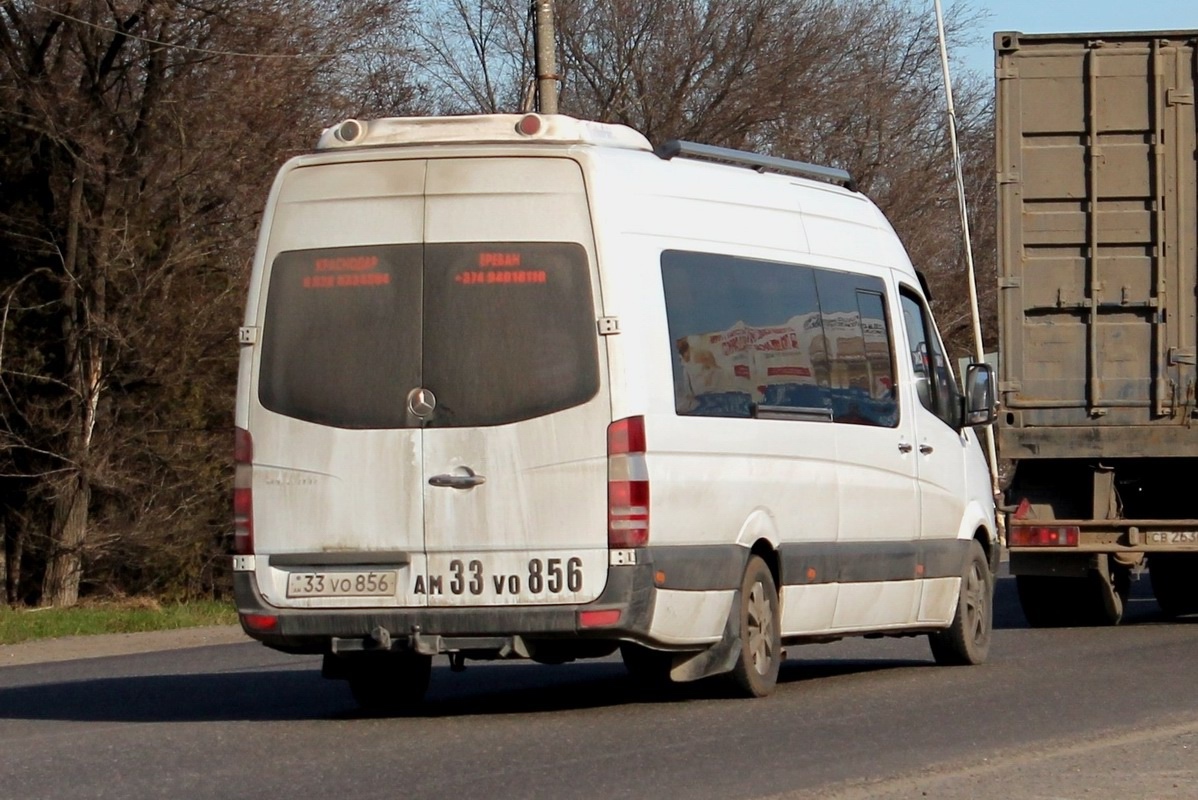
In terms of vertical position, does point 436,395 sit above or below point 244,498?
above

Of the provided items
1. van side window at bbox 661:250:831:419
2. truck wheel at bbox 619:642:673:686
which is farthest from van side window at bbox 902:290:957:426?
truck wheel at bbox 619:642:673:686

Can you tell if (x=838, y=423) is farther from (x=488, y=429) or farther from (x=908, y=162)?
(x=908, y=162)

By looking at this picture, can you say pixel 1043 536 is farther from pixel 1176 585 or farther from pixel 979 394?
pixel 979 394

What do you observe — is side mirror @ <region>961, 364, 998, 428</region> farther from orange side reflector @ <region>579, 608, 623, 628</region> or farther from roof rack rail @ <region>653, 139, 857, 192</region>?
orange side reflector @ <region>579, 608, 623, 628</region>

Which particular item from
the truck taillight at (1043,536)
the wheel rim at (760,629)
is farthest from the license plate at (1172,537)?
the wheel rim at (760,629)

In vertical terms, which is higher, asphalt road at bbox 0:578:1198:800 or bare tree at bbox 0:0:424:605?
bare tree at bbox 0:0:424:605

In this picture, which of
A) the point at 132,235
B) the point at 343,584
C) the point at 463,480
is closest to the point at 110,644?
the point at 132,235

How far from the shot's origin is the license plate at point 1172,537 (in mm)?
15766

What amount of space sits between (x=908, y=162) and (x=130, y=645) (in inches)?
1080

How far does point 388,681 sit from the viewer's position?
10.9 m

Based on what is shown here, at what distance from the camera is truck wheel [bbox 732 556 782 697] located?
34.1ft

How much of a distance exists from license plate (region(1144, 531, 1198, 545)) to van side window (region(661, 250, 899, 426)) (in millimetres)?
4554

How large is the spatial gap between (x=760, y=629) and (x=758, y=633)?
2cm

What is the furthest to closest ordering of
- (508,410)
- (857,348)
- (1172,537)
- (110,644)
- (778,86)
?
(778,86)
(110,644)
(1172,537)
(857,348)
(508,410)
